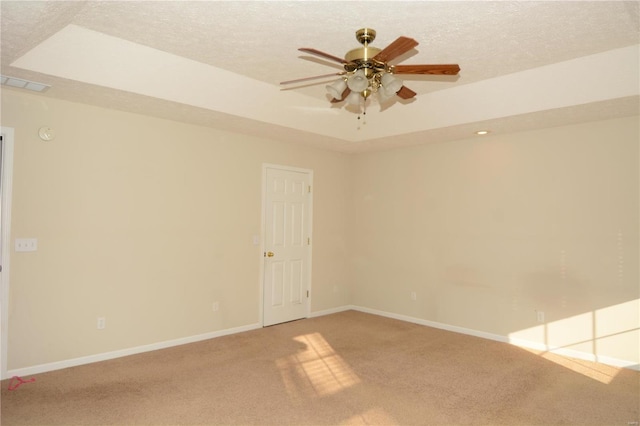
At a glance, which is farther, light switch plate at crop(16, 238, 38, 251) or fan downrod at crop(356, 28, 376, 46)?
light switch plate at crop(16, 238, 38, 251)

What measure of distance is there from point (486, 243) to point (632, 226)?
148cm

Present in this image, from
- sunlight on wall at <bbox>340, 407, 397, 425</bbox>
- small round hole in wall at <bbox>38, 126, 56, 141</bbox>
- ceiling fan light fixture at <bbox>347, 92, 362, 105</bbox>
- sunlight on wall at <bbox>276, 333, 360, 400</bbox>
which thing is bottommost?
sunlight on wall at <bbox>340, 407, 397, 425</bbox>

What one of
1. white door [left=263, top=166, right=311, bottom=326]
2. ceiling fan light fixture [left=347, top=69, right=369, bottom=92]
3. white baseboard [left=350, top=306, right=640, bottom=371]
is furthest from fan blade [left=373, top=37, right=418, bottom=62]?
white baseboard [left=350, top=306, right=640, bottom=371]

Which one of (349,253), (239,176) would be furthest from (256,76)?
(349,253)

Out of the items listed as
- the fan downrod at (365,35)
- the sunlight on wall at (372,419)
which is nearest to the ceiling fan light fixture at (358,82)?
the fan downrod at (365,35)

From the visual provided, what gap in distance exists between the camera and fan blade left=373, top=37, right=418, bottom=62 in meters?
2.13

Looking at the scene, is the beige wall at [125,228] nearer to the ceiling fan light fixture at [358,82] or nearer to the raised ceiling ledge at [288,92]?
the raised ceiling ledge at [288,92]

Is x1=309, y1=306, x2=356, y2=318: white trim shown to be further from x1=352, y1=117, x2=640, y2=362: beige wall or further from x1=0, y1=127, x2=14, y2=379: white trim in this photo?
x1=0, y1=127, x2=14, y2=379: white trim

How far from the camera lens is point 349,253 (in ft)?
21.6

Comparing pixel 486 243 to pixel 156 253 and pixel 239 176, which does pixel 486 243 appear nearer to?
pixel 239 176

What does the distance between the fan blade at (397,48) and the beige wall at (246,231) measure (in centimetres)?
292

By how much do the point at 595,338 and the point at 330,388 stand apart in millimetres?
2892

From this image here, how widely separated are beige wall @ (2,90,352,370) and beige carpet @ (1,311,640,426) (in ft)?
1.25

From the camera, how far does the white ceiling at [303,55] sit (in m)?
2.76
